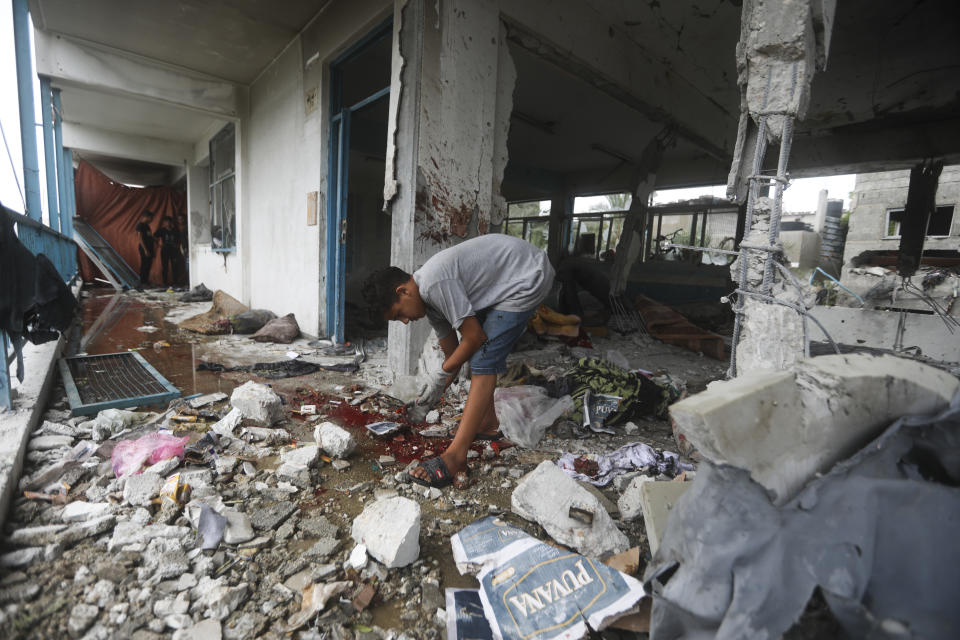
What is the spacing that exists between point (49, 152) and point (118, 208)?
713cm

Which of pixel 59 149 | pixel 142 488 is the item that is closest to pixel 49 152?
pixel 59 149

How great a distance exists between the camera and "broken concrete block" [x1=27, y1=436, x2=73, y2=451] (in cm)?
206

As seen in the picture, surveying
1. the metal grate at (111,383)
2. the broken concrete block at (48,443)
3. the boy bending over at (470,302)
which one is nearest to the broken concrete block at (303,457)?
the boy bending over at (470,302)

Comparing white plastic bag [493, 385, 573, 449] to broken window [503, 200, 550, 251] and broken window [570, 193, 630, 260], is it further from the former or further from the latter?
broken window [503, 200, 550, 251]

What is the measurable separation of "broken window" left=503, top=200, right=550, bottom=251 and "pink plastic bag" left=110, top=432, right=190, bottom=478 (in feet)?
31.9

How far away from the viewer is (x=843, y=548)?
843 millimetres

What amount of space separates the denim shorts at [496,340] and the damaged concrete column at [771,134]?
1040mm

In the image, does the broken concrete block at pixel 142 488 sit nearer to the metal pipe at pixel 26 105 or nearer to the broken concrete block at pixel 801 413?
the broken concrete block at pixel 801 413

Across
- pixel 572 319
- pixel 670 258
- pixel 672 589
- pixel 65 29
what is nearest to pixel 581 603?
pixel 672 589

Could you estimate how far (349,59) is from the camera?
14.5 ft

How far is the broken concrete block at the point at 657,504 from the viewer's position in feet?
4.41

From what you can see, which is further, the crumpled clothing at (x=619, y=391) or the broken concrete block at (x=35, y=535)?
the crumpled clothing at (x=619, y=391)

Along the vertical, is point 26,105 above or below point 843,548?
above

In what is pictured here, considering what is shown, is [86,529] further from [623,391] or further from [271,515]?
[623,391]
